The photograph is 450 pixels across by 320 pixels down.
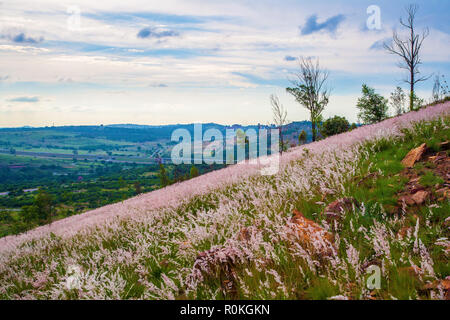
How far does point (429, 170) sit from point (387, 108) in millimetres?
63613

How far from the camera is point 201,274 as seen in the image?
3.41 meters

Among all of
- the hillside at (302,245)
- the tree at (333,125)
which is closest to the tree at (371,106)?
the tree at (333,125)

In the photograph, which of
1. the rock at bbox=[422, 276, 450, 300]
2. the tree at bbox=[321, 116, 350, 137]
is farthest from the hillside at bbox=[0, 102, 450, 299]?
the tree at bbox=[321, 116, 350, 137]

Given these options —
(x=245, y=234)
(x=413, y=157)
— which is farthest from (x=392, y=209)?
(x=413, y=157)

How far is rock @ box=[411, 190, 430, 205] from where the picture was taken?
3857mm

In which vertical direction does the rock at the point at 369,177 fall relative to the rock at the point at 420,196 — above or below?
above

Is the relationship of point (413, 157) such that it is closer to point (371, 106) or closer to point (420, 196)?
point (420, 196)

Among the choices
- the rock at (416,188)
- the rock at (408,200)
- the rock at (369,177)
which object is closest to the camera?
the rock at (408,200)

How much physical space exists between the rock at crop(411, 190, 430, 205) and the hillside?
0.01 meters

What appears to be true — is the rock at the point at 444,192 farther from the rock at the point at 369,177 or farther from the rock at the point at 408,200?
the rock at the point at 369,177

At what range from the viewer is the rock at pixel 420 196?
3.86 meters

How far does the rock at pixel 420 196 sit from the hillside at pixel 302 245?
1 cm
